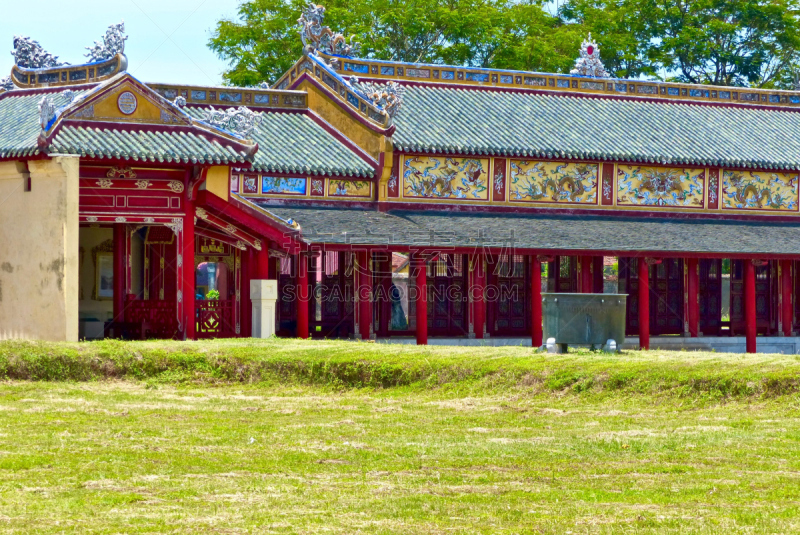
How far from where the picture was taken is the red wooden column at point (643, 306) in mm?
32312

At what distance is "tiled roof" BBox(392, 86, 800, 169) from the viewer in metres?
34.3

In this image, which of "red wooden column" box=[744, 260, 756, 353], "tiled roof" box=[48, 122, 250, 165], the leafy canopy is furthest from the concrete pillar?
the leafy canopy

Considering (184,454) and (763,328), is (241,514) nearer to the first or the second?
(184,454)

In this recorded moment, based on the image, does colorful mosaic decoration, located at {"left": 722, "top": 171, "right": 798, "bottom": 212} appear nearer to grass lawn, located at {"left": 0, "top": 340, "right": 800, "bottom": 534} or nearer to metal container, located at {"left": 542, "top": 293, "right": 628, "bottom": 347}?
grass lawn, located at {"left": 0, "top": 340, "right": 800, "bottom": 534}

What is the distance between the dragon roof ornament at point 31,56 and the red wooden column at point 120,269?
169 inches

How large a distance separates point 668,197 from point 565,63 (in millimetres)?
18987

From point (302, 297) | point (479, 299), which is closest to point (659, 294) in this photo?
point (479, 299)

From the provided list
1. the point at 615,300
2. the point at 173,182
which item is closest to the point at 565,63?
the point at 173,182

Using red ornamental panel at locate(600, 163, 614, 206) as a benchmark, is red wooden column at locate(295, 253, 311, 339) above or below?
below

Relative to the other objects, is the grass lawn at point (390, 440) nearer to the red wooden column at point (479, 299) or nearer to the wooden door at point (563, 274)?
the red wooden column at point (479, 299)

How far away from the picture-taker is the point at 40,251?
25438 mm

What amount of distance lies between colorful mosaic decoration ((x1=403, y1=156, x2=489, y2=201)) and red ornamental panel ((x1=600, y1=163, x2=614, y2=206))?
3407mm

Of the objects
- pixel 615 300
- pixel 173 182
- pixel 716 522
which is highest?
pixel 173 182

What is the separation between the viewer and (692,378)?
57.7ft
